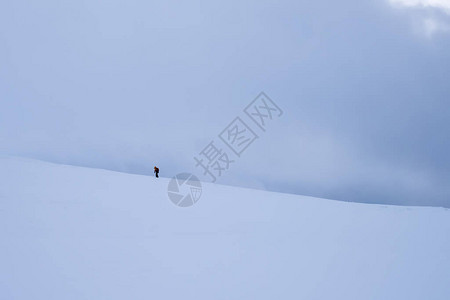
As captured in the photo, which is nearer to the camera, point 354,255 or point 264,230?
point 354,255

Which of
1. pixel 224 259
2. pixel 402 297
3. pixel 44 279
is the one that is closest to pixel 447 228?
pixel 402 297

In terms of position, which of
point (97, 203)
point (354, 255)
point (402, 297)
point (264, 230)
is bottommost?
point (402, 297)

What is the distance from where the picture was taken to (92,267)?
3.96 metres

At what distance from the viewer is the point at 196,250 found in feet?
16.9

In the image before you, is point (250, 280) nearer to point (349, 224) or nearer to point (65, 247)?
point (65, 247)

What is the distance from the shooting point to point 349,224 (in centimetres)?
797

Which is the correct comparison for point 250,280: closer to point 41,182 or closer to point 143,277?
point 143,277

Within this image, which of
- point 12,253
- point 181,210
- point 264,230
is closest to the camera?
point 12,253

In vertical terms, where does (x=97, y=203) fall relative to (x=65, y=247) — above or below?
above

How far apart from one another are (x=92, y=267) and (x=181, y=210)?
402cm

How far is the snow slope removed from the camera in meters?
3.75

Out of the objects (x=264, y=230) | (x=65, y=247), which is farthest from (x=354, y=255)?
(x=65, y=247)

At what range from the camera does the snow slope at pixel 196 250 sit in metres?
3.75

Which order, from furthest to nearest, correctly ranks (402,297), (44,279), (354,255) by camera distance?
1. (354,255)
2. (402,297)
3. (44,279)
